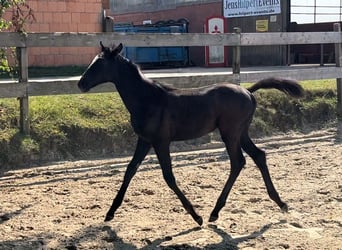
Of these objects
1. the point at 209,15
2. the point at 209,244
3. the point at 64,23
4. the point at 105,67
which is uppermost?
the point at 209,15

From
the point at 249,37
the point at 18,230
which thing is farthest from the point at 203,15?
the point at 18,230

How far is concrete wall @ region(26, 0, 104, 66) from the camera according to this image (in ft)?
51.0

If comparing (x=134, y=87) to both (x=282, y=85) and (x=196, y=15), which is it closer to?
(x=282, y=85)

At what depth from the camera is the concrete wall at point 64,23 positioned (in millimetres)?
15531

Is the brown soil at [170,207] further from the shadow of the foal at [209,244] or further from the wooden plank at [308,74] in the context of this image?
the wooden plank at [308,74]

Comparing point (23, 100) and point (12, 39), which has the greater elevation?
point (12, 39)

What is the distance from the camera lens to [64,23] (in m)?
15.9

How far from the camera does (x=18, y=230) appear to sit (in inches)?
199

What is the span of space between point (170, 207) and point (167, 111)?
108cm

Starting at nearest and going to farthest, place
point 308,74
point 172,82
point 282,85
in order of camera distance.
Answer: point 282,85 < point 172,82 < point 308,74

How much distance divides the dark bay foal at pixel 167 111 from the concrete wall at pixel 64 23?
1060 cm

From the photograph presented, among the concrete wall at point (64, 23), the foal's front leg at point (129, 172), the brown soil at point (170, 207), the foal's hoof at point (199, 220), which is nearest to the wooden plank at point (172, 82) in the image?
the brown soil at point (170, 207)

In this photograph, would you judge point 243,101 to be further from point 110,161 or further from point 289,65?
point 289,65

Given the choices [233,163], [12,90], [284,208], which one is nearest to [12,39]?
[12,90]
